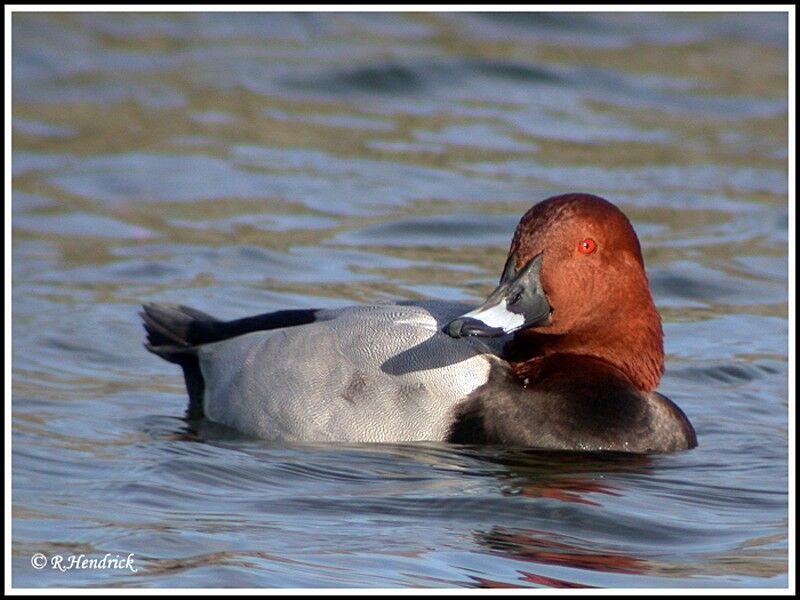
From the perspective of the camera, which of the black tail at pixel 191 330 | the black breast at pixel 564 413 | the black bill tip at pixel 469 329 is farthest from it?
the black tail at pixel 191 330

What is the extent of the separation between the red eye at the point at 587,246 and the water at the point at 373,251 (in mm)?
935

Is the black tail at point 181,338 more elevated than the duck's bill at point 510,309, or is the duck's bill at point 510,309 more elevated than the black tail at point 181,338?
the duck's bill at point 510,309

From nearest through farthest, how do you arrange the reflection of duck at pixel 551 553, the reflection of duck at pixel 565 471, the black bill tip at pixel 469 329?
1. the reflection of duck at pixel 551 553
2. the reflection of duck at pixel 565 471
3. the black bill tip at pixel 469 329

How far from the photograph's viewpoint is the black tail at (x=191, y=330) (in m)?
7.09

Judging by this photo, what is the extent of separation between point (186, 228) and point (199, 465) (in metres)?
4.94

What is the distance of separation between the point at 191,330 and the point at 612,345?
87.7 inches

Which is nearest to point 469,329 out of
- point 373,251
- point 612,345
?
point 612,345

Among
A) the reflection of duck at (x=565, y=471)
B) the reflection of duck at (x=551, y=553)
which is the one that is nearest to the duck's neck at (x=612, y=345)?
the reflection of duck at (x=565, y=471)

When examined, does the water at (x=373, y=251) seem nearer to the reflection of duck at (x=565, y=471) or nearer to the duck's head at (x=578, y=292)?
the reflection of duck at (x=565, y=471)

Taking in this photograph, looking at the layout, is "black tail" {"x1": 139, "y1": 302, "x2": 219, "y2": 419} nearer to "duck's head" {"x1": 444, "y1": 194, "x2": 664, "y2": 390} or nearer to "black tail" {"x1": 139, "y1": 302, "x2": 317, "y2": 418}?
"black tail" {"x1": 139, "y1": 302, "x2": 317, "y2": 418}

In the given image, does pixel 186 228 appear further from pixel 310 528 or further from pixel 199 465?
pixel 310 528

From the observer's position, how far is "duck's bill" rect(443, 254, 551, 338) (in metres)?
6.08

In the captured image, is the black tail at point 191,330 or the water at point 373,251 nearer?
the water at point 373,251

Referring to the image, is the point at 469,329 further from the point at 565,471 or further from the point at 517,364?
the point at 565,471
